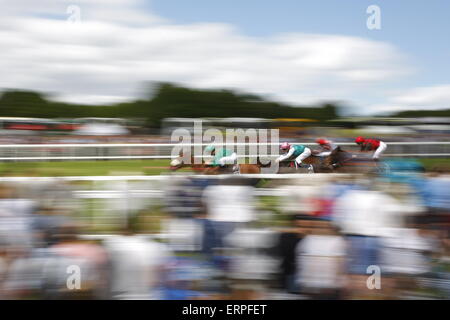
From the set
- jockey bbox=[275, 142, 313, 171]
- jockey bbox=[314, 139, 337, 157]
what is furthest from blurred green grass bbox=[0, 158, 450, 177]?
jockey bbox=[275, 142, 313, 171]

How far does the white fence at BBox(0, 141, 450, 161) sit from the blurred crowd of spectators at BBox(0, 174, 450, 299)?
5634mm

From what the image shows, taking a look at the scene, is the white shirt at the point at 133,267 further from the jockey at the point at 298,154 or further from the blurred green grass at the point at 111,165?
the jockey at the point at 298,154

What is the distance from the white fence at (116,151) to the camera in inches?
399

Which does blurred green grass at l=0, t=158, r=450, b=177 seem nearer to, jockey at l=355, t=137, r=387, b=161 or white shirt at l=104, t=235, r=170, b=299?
jockey at l=355, t=137, r=387, b=161

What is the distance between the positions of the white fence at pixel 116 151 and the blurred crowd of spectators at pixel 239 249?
18.5 ft

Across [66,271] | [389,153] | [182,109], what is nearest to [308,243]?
[66,271]

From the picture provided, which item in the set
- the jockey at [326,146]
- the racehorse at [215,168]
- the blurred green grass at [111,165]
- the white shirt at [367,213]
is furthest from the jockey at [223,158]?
the white shirt at [367,213]

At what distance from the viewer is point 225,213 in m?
3.71

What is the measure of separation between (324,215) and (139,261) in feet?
4.03

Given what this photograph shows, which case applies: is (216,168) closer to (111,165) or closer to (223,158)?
(223,158)

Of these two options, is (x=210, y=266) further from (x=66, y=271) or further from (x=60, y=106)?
(x=60, y=106)

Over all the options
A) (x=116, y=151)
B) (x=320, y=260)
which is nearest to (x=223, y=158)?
(x=116, y=151)

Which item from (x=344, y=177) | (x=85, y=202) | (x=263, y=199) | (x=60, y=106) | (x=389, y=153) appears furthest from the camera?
(x=60, y=106)

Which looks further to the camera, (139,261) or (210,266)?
(210,266)
